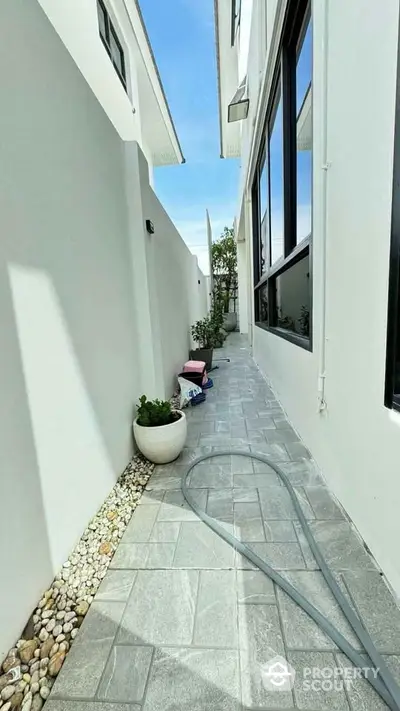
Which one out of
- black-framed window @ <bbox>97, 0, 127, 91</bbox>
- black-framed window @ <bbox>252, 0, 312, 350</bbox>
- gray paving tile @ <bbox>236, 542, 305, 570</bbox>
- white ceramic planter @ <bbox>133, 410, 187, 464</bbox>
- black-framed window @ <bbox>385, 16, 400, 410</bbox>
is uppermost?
black-framed window @ <bbox>97, 0, 127, 91</bbox>

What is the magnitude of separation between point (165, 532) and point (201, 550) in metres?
0.22

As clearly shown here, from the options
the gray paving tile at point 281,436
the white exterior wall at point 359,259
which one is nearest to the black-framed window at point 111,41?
the white exterior wall at point 359,259

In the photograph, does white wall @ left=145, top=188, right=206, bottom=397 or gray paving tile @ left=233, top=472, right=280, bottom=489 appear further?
white wall @ left=145, top=188, right=206, bottom=397

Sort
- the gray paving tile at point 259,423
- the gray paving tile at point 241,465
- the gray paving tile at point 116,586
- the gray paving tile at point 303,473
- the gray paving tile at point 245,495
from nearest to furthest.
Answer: the gray paving tile at point 116,586, the gray paving tile at point 245,495, the gray paving tile at point 303,473, the gray paving tile at point 241,465, the gray paving tile at point 259,423

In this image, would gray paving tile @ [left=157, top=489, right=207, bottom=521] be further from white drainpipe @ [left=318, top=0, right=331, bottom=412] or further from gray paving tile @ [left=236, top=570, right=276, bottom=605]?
white drainpipe @ [left=318, top=0, right=331, bottom=412]

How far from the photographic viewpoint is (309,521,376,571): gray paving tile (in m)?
1.30

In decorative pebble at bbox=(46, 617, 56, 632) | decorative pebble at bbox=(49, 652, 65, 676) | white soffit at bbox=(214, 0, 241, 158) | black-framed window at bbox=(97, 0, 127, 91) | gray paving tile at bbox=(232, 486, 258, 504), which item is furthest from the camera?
white soffit at bbox=(214, 0, 241, 158)

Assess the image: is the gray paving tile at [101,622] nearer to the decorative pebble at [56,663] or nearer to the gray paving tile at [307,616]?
the decorative pebble at [56,663]

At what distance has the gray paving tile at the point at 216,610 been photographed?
103cm

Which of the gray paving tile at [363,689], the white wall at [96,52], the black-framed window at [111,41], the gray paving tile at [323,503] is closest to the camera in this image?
the gray paving tile at [363,689]

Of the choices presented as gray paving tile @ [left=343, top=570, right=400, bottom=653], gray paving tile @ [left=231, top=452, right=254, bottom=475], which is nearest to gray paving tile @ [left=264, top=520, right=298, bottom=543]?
gray paving tile @ [left=343, top=570, right=400, bottom=653]

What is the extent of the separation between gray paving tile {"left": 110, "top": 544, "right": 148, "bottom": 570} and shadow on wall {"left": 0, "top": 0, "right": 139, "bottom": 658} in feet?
0.74

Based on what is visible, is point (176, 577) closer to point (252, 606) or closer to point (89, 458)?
point (252, 606)

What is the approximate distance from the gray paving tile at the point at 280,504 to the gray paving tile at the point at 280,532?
0.12 feet
